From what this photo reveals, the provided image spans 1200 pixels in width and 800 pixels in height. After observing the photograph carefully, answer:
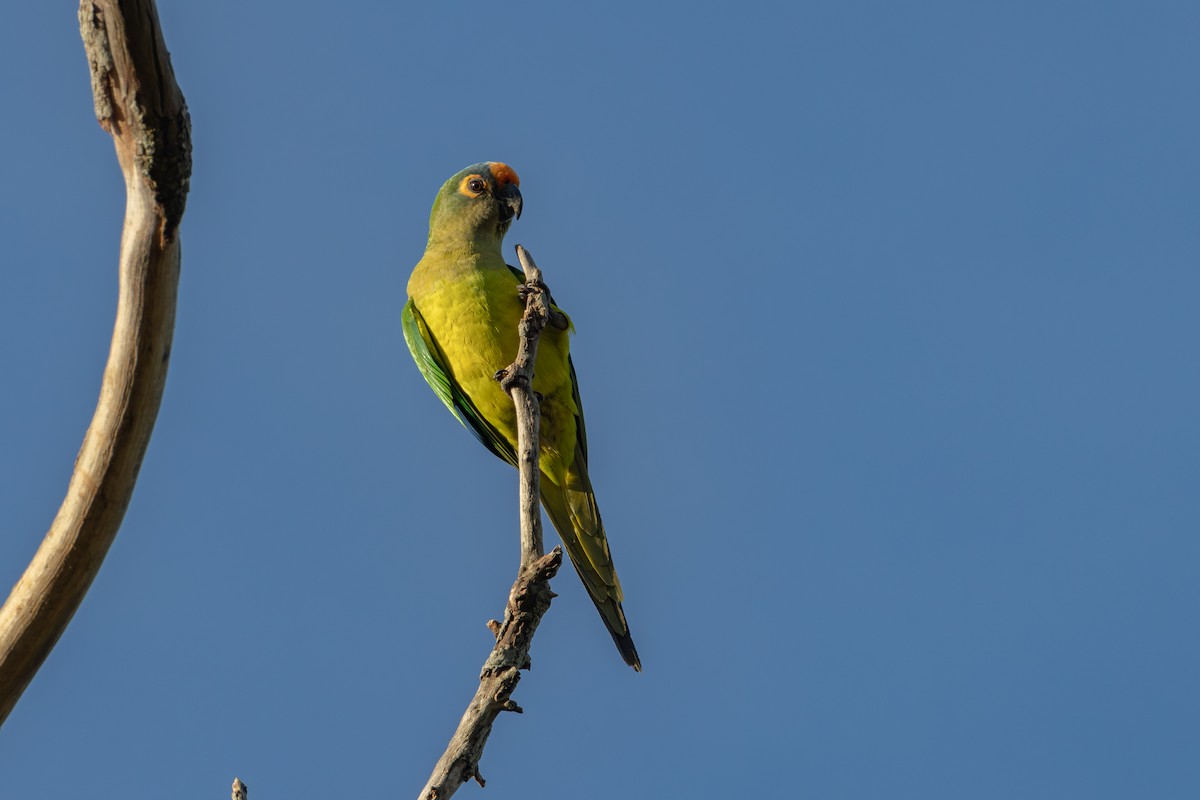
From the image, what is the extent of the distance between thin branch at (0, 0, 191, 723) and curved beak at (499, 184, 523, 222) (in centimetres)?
564

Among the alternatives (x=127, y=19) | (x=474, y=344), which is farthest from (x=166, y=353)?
(x=474, y=344)

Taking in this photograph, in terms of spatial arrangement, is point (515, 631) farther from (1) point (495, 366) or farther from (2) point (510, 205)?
(2) point (510, 205)

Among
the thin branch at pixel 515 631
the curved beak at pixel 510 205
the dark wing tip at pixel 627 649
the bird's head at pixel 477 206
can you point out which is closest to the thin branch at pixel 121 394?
the thin branch at pixel 515 631

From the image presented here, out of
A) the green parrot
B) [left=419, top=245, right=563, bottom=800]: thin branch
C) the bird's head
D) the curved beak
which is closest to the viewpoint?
[left=419, top=245, right=563, bottom=800]: thin branch

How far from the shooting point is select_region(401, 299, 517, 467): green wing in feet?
27.5

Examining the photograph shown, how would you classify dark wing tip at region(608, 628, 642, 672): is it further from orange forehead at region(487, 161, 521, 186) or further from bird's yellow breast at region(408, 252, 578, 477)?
orange forehead at region(487, 161, 521, 186)

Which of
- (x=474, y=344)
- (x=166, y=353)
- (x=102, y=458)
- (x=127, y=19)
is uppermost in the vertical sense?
(x=474, y=344)

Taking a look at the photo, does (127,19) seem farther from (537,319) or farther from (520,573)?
(537,319)

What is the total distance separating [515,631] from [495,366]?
3.54 meters

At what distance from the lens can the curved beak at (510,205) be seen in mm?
9070

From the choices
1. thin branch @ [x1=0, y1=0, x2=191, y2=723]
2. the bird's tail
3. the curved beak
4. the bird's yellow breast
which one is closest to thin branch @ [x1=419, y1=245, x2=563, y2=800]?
thin branch @ [x1=0, y1=0, x2=191, y2=723]

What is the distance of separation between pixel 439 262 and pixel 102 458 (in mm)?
5171

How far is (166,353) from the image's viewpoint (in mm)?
3539

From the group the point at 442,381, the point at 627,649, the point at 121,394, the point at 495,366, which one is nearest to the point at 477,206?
the point at 442,381
